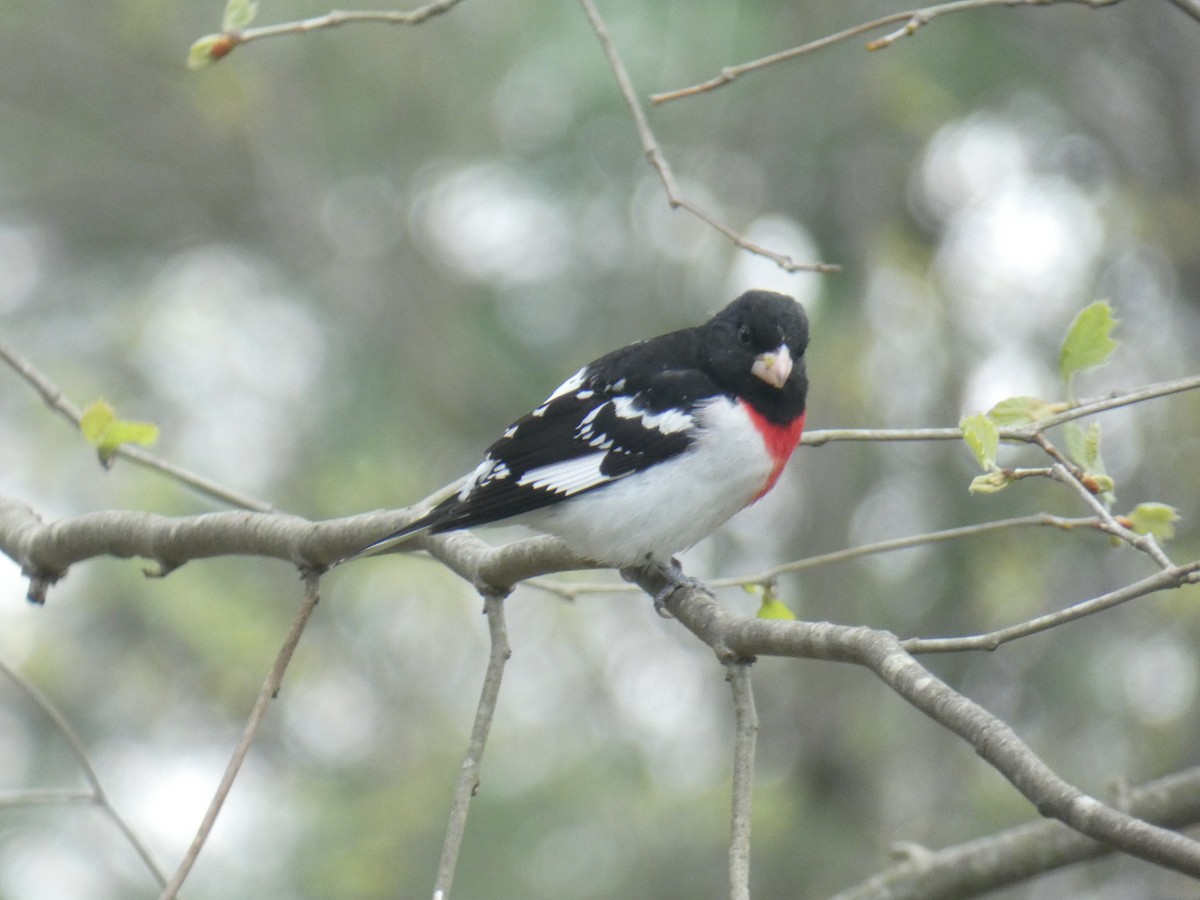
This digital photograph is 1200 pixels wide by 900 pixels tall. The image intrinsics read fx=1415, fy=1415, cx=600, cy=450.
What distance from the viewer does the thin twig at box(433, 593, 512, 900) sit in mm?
1610

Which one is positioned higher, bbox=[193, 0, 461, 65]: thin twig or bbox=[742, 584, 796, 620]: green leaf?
bbox=[193, 0, 461, 65]: thin twig

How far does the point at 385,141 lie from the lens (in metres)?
7.05

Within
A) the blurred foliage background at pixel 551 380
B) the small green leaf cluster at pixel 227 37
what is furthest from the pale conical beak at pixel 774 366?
the blurred foliage background at pixel 551 380

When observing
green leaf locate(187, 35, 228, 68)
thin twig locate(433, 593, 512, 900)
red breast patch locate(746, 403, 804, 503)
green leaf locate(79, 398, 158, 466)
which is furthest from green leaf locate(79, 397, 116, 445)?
red breast patch locate(746, 403, 804, 503)

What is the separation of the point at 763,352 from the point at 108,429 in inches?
50.5

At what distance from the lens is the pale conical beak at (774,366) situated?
109 inches

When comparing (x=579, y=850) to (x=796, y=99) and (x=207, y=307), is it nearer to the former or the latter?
(x=796, y=99)

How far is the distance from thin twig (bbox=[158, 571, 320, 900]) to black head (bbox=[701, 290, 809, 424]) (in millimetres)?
1032

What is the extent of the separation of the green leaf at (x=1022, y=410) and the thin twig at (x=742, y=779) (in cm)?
47

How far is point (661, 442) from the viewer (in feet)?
9.16

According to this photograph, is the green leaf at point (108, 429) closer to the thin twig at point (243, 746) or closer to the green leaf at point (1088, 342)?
the thin twig at point (243, 746)

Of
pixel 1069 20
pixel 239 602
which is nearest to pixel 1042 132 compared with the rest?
pixel 1069 20

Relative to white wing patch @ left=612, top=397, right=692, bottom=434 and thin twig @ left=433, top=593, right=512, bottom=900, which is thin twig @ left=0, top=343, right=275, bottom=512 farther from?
white wing patch @ left=612, top=397, right=692, bottom=434

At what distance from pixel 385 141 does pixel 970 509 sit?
3495mm
